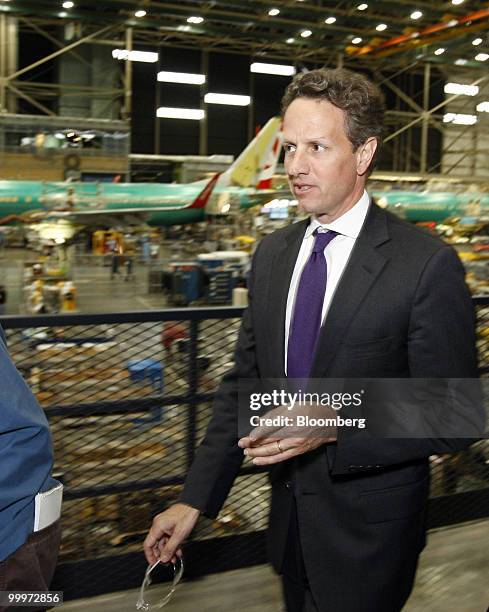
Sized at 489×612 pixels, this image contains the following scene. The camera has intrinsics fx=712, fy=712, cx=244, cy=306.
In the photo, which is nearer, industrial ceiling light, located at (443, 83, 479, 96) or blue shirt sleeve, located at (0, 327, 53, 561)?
blue shirt sleeve, located at (0, 327, 53, 561)

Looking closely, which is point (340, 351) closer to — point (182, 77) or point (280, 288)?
point (280, 288)

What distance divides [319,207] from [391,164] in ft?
134

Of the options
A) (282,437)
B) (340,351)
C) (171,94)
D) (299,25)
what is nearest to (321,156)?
(340,351)

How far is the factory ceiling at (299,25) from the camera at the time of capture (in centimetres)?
2794

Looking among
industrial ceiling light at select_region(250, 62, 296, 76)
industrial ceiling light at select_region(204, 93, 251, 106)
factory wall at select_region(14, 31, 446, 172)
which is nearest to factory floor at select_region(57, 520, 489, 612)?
factory wall at select_region(14, 31, 446, 172)

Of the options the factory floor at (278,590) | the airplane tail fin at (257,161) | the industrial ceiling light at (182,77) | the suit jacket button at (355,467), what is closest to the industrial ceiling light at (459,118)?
the industrial ceiling light at (182,77)

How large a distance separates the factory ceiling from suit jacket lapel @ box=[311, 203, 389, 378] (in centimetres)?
2644

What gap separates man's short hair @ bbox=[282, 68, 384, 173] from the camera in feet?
5.69

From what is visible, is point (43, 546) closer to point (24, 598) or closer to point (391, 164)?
point (24, 598)

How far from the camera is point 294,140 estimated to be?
1.79 m

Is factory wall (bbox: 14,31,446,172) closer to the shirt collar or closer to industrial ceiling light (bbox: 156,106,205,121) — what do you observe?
industrial ceiling light (bbox: 156,106,205,121)

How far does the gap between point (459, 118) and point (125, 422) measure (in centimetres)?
4038

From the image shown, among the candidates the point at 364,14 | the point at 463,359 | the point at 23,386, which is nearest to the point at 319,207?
the point at 463,359

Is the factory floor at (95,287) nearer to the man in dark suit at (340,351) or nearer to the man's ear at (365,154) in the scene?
the man in dark suit at (340,351)
